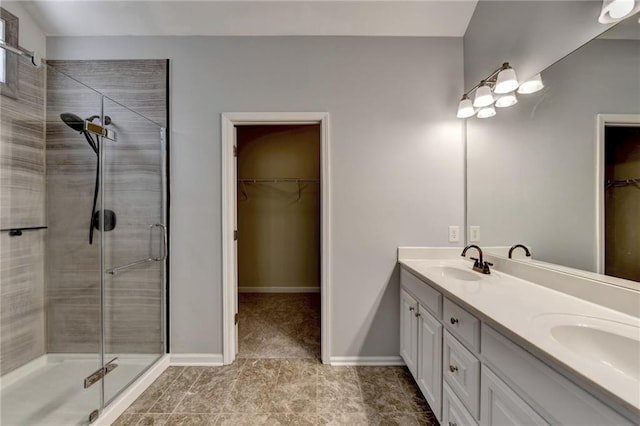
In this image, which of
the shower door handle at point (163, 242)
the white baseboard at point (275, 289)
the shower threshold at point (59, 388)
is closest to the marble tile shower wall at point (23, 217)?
the shower threshold at point (59, 388)

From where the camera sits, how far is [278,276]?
3748 millimetres

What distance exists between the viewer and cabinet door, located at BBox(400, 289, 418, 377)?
167 cm

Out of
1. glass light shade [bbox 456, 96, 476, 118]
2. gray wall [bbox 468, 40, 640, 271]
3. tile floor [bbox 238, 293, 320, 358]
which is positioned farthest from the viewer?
tile floor [bbox 238, 293, 320, 358]

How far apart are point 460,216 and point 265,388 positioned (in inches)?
79.3

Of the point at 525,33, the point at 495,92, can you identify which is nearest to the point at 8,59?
the point at 495,92

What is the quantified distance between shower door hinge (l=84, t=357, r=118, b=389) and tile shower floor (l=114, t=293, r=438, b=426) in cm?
28

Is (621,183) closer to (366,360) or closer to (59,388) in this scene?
(366,360)

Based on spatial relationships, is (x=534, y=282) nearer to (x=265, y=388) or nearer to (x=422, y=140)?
(x=422, y=140)

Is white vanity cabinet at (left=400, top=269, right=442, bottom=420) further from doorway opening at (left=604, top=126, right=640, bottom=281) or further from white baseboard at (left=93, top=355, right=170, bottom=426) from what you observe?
white baseboard at (left=93, top=355, right=170, bottom=426)

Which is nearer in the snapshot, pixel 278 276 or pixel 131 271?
pixel 131 271

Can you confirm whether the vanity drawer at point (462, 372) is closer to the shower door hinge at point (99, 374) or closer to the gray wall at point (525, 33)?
the gray wall at point (525, 33)

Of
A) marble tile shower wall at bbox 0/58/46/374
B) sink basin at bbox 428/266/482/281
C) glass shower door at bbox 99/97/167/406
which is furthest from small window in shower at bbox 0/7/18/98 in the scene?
sink basin at bbox 428/266/482/281

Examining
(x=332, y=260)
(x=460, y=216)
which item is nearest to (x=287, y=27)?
(x=332, y=260)

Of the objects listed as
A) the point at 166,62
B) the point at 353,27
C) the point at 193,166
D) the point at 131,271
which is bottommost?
the point at 131,271
